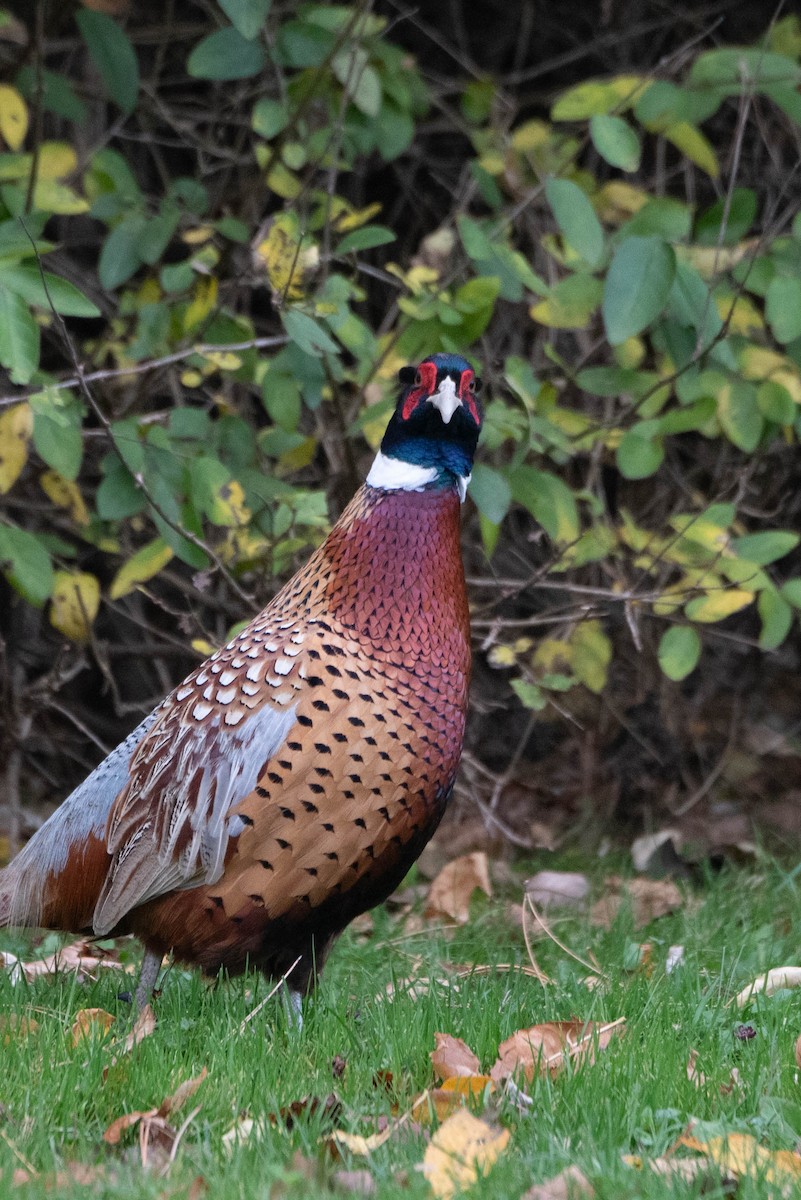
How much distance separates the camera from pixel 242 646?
3.21m

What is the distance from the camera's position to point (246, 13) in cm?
362

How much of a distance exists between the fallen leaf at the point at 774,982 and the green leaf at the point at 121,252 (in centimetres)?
247

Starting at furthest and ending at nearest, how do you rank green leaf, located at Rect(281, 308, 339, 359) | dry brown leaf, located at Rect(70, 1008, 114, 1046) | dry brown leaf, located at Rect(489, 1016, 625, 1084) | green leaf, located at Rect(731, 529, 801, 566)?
green leaf, located at Rect(731, 529, 801, 566) → green leaf, located at Rect(281, 308, 339, 359) → dry brown leaf, located at Rect(70, 1008, 114, 1046) → dry brown leaf, located at Rect(489, 1016, 625, 1084)

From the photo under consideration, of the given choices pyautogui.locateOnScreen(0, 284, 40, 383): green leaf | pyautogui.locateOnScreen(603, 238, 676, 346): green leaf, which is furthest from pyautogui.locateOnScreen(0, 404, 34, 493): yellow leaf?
pyautogui.locateOnScreen(603, 238, 676, 346): green leaf

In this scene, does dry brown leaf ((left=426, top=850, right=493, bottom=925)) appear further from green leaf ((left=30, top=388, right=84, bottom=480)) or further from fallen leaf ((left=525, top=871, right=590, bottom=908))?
green leaf ((left=30, top=388, right=84, bottom=480))

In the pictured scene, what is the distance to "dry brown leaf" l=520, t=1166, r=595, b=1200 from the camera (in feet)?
6.95

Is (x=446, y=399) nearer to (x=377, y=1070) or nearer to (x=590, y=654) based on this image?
(x=377, y=1070)

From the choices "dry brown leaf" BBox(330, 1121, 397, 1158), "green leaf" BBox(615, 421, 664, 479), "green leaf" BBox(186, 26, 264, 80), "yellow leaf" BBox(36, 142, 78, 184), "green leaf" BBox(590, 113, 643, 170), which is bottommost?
"dry brown leaf" BBox(330, 1121, 397, 1158)

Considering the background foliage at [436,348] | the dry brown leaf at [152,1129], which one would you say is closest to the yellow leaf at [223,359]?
the background foliage at [436,348]

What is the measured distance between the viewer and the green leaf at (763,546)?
4.09 metres

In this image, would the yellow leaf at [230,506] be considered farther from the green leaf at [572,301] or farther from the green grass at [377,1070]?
the green grass at [377,1070]

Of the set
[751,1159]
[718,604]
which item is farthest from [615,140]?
[751,1159]

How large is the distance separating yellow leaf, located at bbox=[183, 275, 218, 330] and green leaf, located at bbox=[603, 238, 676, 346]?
1039 mm

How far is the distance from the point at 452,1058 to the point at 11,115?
2.72 m
